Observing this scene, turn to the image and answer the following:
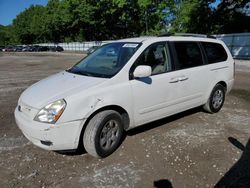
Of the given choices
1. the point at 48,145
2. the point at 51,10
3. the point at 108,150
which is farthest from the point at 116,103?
the point at 51,10

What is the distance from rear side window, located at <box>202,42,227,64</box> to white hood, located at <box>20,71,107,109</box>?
270cm

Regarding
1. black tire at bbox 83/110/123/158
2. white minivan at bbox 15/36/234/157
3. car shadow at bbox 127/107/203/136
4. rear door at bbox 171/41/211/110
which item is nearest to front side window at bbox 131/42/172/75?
white minivan at bbox 15/36/234/157

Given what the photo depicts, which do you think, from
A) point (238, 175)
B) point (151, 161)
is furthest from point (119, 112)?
point (238, 175)

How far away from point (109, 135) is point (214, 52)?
3.22m

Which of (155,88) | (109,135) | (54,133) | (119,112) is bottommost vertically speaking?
(109,135)

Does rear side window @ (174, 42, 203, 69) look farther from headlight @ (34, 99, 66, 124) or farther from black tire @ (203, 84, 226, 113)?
headlight @ (34, 99, 66, 124)

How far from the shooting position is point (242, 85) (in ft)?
31.1

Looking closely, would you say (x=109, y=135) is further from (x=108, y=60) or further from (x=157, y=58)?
(x=157, y=58)

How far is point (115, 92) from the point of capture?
12.4 ft

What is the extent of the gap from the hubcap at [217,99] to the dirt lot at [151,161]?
661mm

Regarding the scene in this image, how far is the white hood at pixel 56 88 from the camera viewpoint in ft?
11.5

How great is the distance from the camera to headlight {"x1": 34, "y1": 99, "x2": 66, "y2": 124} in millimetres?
3375

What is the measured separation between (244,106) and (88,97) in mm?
4724

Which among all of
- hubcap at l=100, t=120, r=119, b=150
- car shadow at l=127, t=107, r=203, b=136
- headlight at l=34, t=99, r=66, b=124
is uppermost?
headlight at l=34, t=99, r=66, b=124
